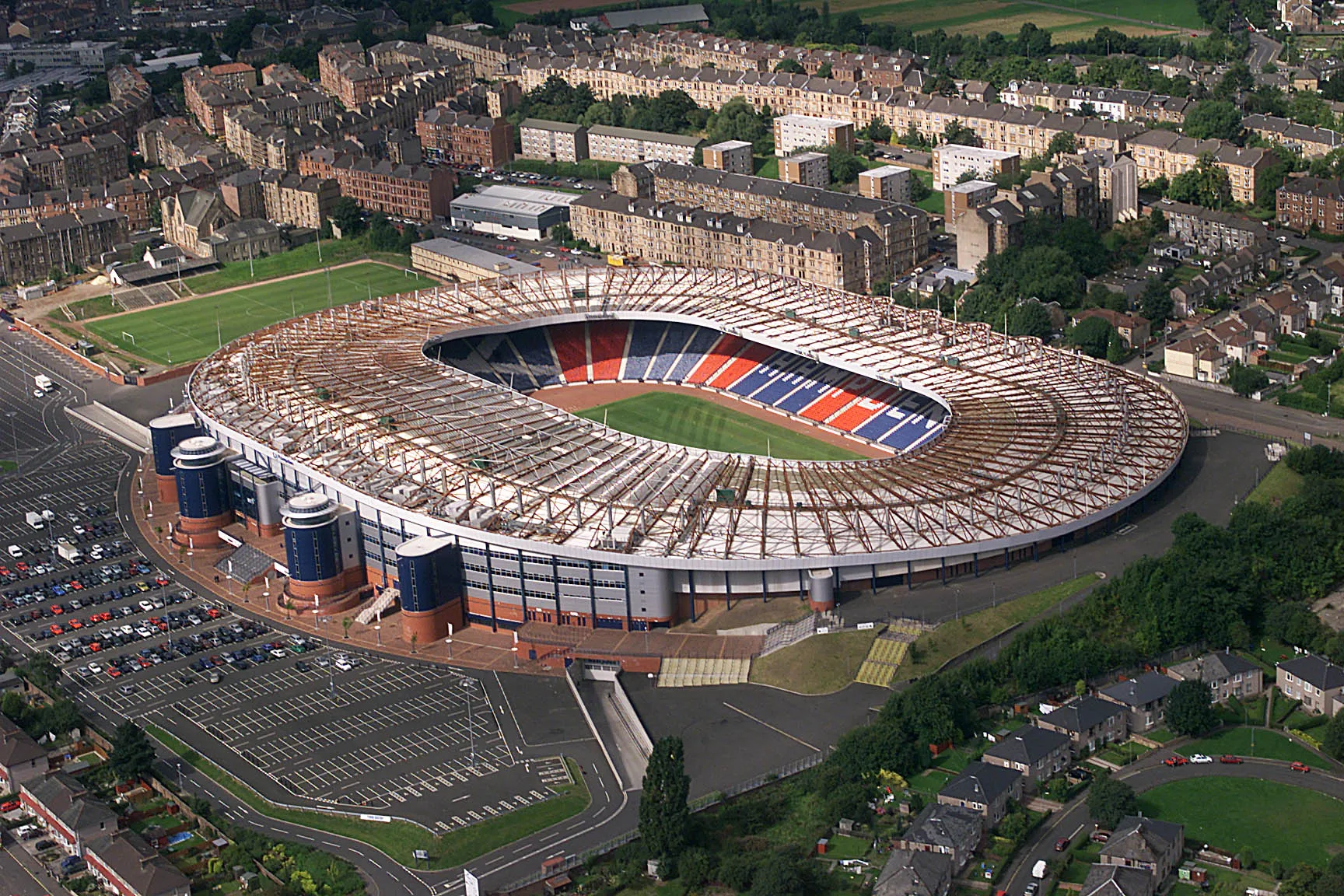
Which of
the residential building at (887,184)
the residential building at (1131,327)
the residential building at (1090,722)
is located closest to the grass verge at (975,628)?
A: the residential building at (1090,722)

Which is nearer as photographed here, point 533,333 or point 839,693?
point 839,693

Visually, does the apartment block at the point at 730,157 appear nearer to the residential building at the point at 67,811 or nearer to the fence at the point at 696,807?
the fence at the point at 696,807

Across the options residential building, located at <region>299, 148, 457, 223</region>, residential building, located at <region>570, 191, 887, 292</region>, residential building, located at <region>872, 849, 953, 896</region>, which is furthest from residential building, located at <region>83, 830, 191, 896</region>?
residential building, located at <region>299, 148, 457, 223</region>

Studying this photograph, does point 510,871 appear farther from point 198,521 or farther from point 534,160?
point 534,160

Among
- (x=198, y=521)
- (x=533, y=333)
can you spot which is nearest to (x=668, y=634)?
(x=198, y=521)

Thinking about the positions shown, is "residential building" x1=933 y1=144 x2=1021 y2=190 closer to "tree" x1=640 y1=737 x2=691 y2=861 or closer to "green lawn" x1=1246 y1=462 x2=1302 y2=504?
"green lawn" x1=1246 y1=462 x2=1302 y2=504

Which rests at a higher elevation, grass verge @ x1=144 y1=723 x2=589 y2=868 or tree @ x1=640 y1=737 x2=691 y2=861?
tree @ x1=640 y1=737 x2=691 y2=861

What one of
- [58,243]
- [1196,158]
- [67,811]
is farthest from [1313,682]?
[58,243]
